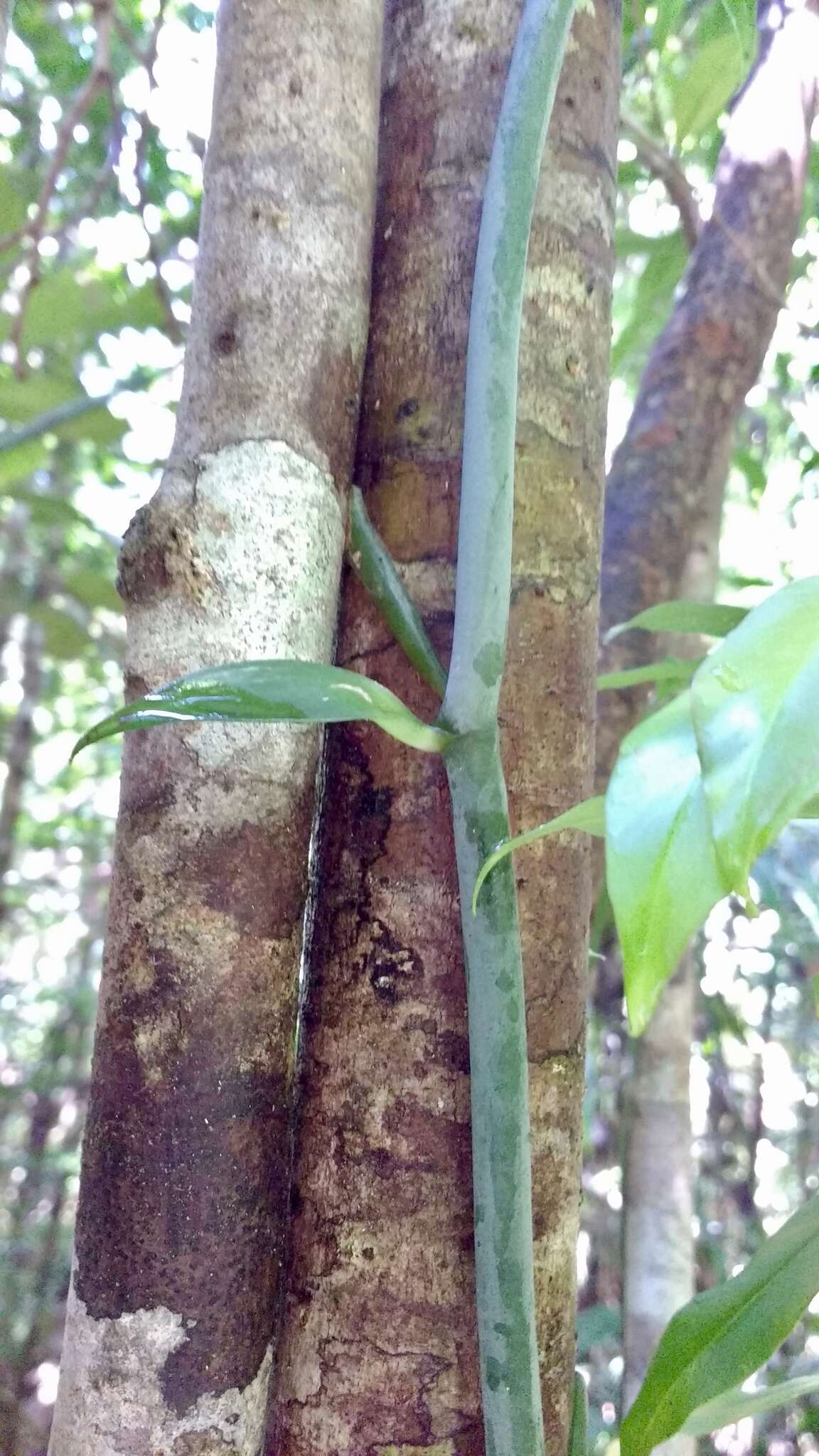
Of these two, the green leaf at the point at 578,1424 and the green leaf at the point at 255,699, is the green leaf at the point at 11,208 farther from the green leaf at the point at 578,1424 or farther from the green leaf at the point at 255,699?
the green leaf at the point at 578,1424

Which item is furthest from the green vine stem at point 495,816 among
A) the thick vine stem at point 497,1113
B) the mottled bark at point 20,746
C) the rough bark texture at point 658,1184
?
the mottled bark at point 20,746

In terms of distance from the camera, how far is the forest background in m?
0.93

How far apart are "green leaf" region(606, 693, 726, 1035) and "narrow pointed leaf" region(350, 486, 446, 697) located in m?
0.18

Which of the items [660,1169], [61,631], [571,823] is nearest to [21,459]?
[61,631]

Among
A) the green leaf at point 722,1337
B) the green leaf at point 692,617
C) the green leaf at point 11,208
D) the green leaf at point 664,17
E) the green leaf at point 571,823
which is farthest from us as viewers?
the green leaf at point 11,208

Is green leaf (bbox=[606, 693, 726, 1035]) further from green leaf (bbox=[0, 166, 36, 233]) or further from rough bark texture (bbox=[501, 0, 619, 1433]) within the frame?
green leaf (bbox=[0, 166, 36, 233])

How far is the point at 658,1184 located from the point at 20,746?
1.44m

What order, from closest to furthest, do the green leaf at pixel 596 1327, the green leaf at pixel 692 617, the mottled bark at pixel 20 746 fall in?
the green leaf at pixel 692 617 → the green leaf at pixel 596 1327 → the mottled bark at pixel 20 746

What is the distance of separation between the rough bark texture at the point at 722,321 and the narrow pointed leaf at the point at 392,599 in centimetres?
63

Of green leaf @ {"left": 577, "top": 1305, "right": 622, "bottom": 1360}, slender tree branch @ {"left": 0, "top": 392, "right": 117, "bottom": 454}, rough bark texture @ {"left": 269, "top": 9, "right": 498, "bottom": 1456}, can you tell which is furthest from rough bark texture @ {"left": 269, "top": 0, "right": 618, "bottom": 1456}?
green leaf @ {"left": 577, "top": 1305, "right": 622, "bottom": 1360}

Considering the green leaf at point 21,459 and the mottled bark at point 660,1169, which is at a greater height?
the green leaf at point 21,459

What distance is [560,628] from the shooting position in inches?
19.4

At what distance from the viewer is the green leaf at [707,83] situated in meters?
0.80

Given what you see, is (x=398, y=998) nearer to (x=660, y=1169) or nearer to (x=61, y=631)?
(x=660, y=1169)
